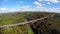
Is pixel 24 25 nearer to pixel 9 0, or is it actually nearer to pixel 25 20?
pixel 25 20

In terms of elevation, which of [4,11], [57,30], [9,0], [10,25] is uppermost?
[9,0]

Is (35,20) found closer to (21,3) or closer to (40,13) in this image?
(40,13)

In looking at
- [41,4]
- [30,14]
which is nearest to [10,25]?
[30,14]

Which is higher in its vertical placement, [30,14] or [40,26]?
[30,14]

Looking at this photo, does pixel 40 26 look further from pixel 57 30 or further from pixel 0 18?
pixel 0 18

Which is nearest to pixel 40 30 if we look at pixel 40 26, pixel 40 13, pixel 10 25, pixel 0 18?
pixel 40 26

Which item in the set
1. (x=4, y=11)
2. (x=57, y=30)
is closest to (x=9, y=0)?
(x=4, y=11)

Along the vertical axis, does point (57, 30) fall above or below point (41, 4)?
below

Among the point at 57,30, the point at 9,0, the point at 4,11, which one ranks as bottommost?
the point at 57,30
